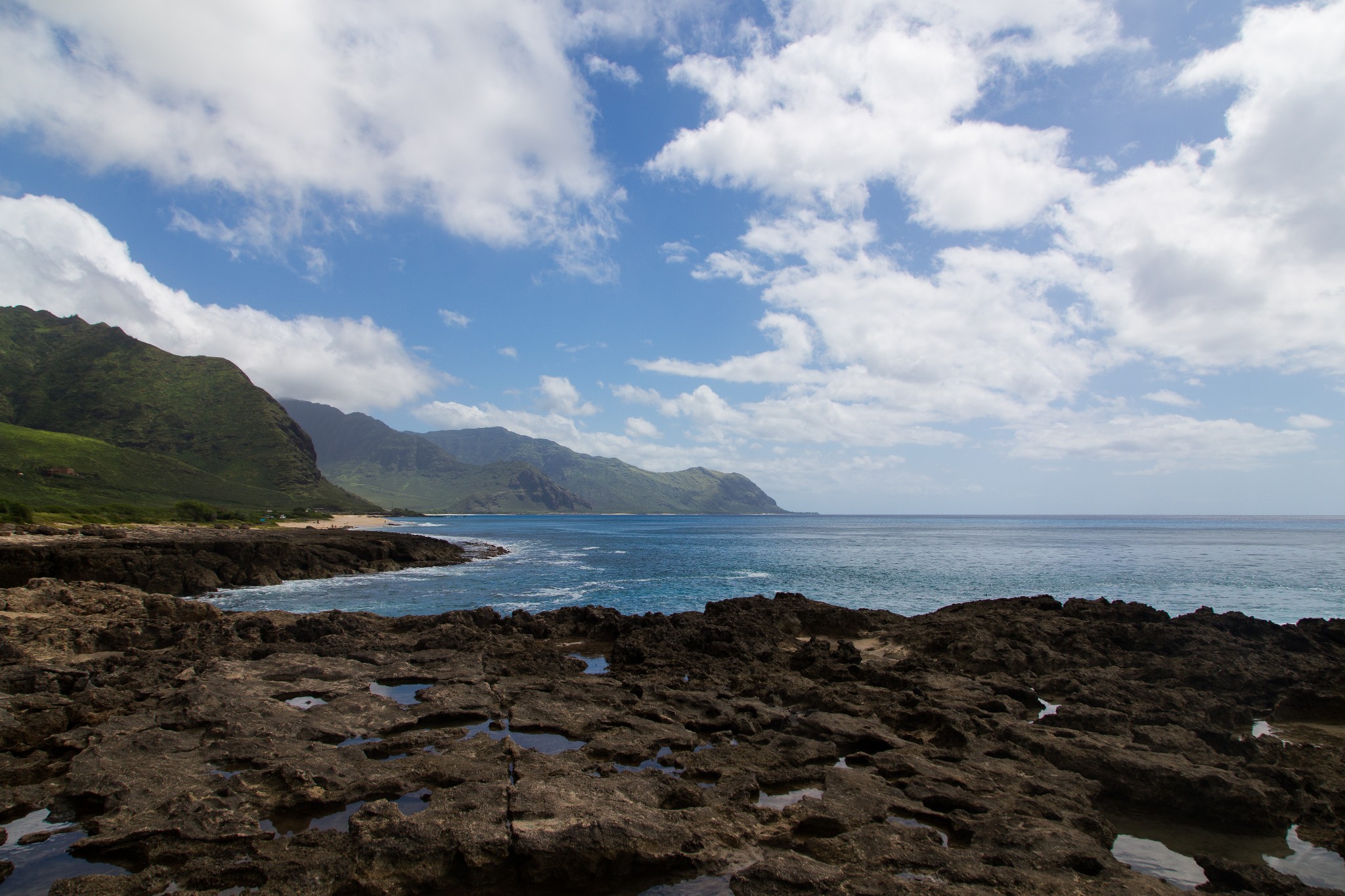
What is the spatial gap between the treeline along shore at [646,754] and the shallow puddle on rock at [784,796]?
0.06 m

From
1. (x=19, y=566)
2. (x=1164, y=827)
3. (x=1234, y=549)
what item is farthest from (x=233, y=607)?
(x=1234, y=549)

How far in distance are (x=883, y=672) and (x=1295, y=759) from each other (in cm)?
834

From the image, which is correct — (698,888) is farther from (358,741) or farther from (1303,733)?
(1303,733)

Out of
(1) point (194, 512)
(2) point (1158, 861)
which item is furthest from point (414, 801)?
(1) point (194, 512)

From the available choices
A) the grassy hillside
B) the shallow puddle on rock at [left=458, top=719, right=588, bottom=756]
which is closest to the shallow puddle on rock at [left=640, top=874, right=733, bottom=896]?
the shallow puddle on rock at [left=458, top=719, right=588, bottom=756]

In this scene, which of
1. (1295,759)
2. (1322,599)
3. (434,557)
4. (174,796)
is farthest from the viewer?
(434,557)

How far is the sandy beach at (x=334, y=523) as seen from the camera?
106506 millimetres

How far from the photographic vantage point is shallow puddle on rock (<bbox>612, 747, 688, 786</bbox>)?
11.0 meters

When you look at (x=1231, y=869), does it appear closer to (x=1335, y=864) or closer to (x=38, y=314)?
(x=1335, y=864)

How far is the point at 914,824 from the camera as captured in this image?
9289mm

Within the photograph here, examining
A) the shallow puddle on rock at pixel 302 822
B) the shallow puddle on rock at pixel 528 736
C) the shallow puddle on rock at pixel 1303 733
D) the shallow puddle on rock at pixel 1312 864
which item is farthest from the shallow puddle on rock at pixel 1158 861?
the shallow puddle on rock at pixel 302 822

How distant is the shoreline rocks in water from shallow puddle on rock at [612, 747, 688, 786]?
7 centimetres

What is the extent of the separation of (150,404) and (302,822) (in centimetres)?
19456

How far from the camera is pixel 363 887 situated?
23.5ft
